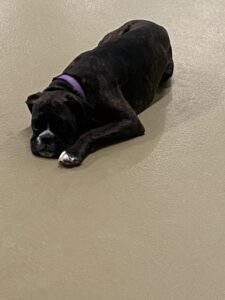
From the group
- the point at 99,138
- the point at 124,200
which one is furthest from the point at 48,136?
the point at 124,200

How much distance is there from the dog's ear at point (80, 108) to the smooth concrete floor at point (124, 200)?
4.7 inches

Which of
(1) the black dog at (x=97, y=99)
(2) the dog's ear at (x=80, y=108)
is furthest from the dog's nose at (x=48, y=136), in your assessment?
(2) the dog's ear at (x=80, y=108)

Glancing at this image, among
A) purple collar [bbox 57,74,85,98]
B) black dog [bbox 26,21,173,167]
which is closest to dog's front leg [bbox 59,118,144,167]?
black dog [bbox 26,21,173,167]

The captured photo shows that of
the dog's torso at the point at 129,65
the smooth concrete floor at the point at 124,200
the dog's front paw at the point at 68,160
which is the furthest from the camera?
the dog's torso at the point at 129,65

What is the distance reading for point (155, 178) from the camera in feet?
6.85

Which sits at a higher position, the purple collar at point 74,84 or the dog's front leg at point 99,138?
the purple collar at point 74,84

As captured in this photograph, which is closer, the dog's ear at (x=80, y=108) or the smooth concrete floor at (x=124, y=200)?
the smooth concrete floor at (x=124, y=200)

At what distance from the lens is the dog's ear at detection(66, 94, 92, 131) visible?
7.09 ft

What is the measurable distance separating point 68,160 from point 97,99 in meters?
0.25

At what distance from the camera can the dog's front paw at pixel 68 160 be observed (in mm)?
2125

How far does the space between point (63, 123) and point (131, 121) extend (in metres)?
0.26

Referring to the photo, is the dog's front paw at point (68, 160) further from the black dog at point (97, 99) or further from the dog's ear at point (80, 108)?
the dog's ear at point (80, 108)

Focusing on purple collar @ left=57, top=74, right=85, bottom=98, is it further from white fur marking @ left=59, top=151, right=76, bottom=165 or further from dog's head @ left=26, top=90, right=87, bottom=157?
white fur marking @ left=59, top=151, right=76, bottom=165

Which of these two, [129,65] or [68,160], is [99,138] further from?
[129,65]
